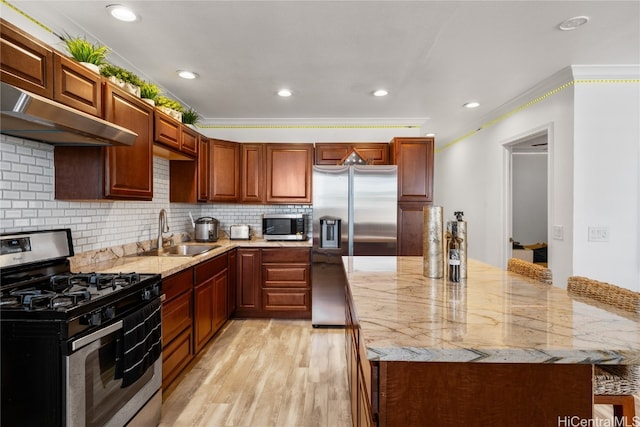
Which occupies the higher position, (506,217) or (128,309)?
(506,217)

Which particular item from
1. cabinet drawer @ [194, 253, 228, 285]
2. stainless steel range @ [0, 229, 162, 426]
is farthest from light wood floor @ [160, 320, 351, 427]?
cabinet drawer @ [194, 253, 228, 285]

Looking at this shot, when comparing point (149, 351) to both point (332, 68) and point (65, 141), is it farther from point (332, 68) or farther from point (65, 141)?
point (332, 68)

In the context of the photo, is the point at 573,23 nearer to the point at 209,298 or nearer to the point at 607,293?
the point at 607,293

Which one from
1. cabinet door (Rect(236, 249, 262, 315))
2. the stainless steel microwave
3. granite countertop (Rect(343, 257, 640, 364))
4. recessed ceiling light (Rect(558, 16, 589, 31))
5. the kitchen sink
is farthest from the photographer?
the stainless steel microwave

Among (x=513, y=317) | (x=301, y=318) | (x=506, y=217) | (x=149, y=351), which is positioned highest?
(x=506, y=217)

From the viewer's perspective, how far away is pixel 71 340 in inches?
53.7

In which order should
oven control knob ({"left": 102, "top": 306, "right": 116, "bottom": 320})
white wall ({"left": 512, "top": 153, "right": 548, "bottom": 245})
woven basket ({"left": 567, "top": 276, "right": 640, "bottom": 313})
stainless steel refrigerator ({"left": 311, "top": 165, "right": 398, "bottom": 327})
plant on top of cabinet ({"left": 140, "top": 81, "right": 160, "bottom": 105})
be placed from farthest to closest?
white wall ({"left": 512, "top": 153, "right": 548, "bottom": 245})
stainless steel refrigerator ({"left": 311, "top": 165, "right": 398, "bottom": 327})
plant on top of cabinet ({"left": 140, "top": 81, "right": 160, "bottom": 105})
oven control knob ({"left": 102, "top": 306, "right": 116, "bottom": 320})
woven basket ({"left": 567, "top": 276, "right": 640, "bottom": 313})

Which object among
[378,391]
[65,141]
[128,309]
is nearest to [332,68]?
[65,141]

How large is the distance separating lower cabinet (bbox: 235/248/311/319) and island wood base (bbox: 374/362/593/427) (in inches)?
116

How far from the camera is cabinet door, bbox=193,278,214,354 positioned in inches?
108

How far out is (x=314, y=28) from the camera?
2.28 m

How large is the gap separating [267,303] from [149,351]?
2.15 metres

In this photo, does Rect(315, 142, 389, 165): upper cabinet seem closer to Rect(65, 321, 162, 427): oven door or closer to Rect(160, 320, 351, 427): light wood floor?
Rect(160, 320, 351, 427): light wood floor

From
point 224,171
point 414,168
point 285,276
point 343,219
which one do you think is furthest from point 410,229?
point 224,171
